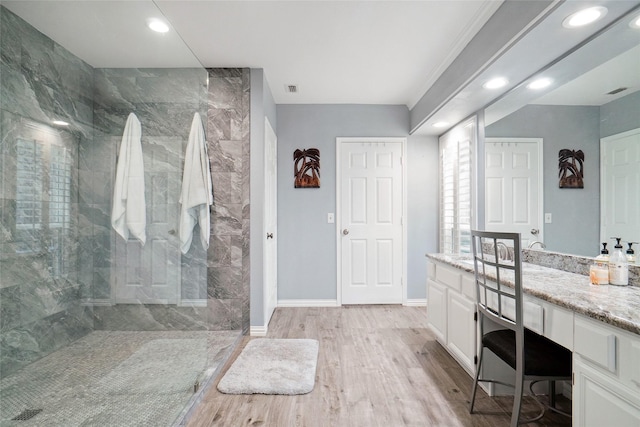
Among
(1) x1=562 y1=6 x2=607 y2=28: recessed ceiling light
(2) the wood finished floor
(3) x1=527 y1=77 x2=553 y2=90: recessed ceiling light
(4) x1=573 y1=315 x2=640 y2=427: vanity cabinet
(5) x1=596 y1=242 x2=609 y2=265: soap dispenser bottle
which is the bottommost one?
(2) the wood finished floor

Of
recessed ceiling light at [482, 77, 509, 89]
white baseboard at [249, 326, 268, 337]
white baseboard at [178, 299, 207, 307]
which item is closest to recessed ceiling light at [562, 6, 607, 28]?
recessed ceiling light at [482, 77, 509, 89]

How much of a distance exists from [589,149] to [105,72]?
2.51 m

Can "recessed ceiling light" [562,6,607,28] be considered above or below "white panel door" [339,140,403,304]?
above

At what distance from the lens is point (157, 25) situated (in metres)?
1.83

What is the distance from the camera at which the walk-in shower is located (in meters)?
1.03

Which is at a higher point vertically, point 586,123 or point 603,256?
point 586,123

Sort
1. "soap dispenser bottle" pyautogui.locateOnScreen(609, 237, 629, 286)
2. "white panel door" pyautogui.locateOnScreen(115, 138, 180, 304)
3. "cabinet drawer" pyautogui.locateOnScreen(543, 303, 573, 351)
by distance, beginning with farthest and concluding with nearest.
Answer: "soap dispenser bottle" pyautogui.locateOnScreen(609, 237, 629, 286)
"white panel door" pyautogui.locateOnScreen(115, 138, 180, 304)
"cabinet drawer" pyautogui.locateOnScreen(543, 303, 573, 351)

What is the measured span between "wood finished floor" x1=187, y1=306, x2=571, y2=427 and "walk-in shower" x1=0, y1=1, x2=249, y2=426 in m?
0.39

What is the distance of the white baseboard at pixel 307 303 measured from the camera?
3986mm

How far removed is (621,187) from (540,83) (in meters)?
0.90

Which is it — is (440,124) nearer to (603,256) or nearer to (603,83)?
(603,83)

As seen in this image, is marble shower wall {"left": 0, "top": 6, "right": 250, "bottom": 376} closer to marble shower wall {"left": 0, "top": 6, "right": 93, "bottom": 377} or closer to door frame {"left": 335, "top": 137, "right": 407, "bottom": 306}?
marble shower wall {"left": 0, "top": 6, "right": 93, "bottom": 377}

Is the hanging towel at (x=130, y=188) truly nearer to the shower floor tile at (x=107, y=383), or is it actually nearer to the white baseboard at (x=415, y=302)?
the shower floor tile at (x=107, y=383)

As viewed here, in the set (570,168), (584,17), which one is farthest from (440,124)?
(584,17)
